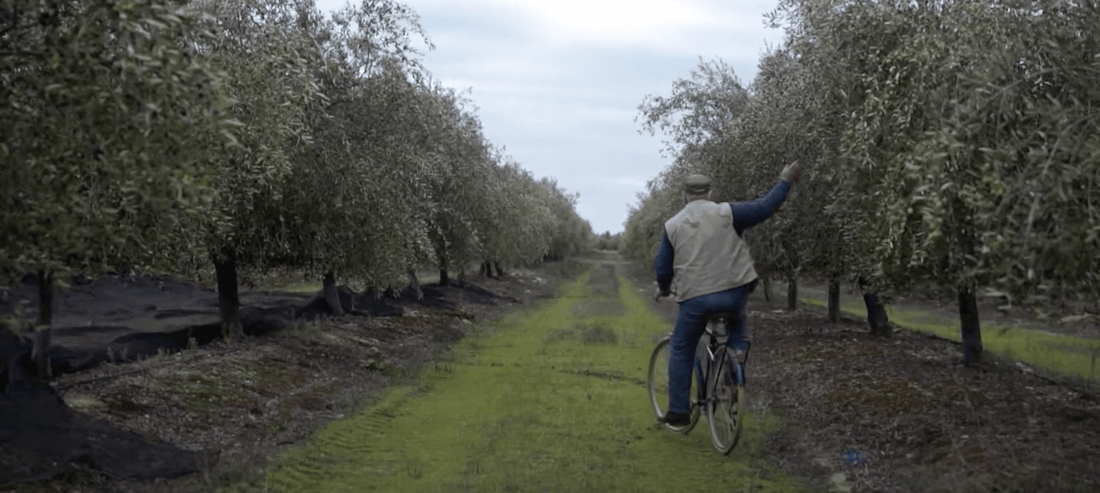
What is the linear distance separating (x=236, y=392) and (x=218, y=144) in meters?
5.97

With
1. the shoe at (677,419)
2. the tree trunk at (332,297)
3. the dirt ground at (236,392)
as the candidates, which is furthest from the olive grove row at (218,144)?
the shoe at (677,419)

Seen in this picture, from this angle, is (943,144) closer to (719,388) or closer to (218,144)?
(719,388)

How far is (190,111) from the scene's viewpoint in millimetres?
5211

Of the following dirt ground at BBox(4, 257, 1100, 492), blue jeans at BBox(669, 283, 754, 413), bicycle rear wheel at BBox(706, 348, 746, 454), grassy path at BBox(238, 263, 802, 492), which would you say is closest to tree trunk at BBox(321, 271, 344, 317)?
dirt ground at BBox(4, 257, 1100, 492)

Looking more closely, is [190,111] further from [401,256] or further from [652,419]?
[401,256]

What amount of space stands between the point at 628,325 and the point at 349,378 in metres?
13.5

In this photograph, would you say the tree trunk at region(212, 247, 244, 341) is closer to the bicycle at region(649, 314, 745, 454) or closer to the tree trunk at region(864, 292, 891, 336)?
the bicycle at region(649, 314, 745, 454)

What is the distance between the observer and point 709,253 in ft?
27.4

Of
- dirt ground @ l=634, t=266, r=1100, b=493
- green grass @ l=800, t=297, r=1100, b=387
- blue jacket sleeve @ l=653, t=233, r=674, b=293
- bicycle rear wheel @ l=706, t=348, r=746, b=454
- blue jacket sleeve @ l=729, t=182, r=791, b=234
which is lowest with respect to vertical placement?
green grass @ l=800, t=297, r=1100, b=387

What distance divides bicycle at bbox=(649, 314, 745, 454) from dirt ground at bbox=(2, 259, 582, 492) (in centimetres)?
414

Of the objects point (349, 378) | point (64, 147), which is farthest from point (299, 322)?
point (64, 147)

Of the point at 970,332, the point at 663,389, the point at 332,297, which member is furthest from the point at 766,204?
the point at 332,297

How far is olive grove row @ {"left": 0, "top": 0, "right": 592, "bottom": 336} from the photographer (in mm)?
5277

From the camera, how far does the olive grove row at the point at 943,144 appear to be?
19.1 feet
